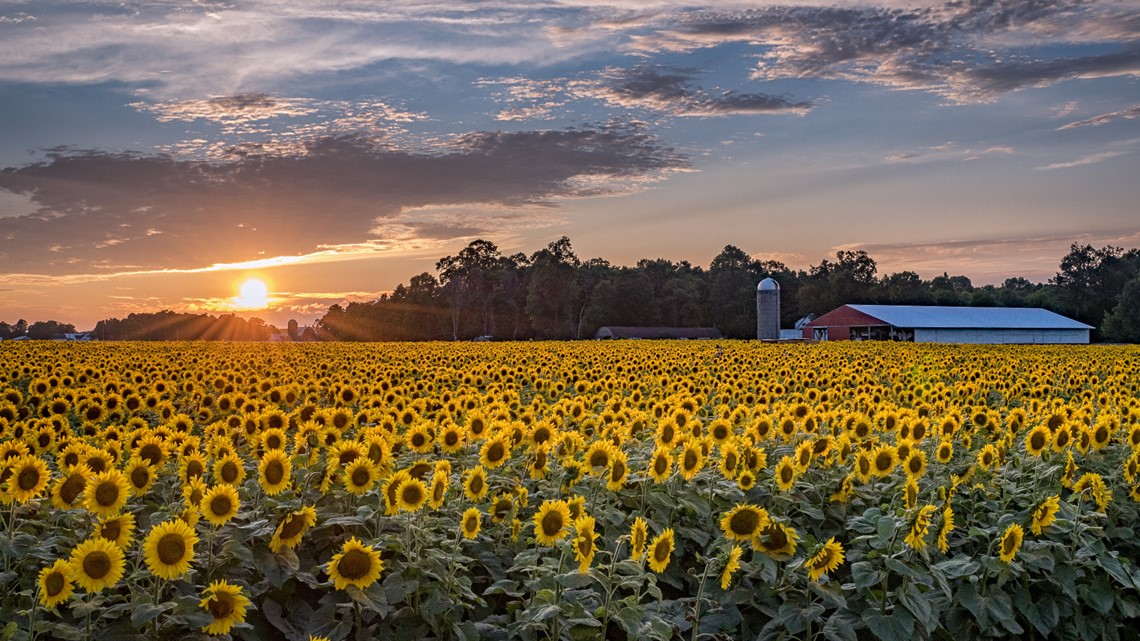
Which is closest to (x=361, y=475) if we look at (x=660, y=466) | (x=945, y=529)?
(x=660, y=466)

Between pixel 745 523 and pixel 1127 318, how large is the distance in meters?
106

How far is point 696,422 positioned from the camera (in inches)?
303

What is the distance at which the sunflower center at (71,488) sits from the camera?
5.35m

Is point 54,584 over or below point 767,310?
below

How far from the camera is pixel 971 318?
86.6m

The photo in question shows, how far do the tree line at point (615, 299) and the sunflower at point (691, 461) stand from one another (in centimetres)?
10707

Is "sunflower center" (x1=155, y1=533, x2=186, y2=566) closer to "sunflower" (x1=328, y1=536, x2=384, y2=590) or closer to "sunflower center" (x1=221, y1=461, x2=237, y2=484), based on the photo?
"sunflower" (x1=328, y1=536, x2=384, y2=590)

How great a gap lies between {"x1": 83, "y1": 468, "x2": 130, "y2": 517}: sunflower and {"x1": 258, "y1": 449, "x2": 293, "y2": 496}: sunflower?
2.57 feet

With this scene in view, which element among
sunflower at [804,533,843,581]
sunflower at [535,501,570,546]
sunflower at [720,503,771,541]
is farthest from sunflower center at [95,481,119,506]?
sunflower at [804,533,843,581]

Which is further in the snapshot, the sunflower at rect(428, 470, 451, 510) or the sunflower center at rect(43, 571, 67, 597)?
the sunflower at rect(428, 470, 451, 510)

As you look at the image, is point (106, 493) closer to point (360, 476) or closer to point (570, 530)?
point (360, 476)

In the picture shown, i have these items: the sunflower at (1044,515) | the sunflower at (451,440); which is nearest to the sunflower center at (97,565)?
the sunflower at (451,440)

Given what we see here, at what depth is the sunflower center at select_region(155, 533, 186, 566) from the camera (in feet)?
14.7

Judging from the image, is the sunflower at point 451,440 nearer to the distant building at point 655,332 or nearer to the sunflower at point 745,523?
the sunflower at point 745,523
